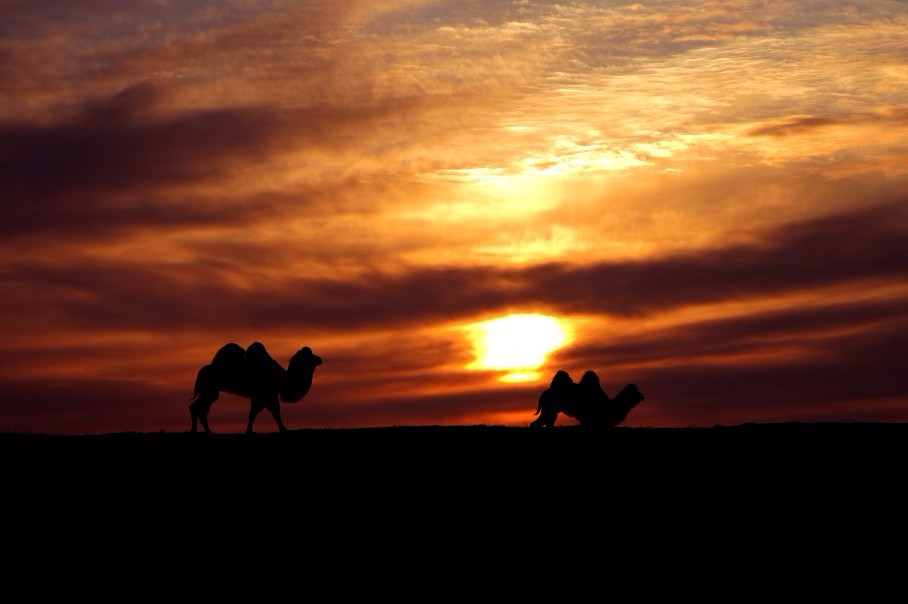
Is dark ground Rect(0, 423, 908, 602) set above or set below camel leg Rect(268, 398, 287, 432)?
below

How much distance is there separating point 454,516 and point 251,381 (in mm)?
10147

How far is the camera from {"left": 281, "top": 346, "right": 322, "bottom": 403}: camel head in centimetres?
3291

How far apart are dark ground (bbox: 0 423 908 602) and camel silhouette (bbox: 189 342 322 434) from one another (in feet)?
5.32

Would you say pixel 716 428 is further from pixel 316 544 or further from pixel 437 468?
pixel 316 544

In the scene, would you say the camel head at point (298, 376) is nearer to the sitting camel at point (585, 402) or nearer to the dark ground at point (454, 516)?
the dark ground at point (454, 516)

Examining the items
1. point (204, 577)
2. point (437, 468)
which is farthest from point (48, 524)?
point (437, 468)

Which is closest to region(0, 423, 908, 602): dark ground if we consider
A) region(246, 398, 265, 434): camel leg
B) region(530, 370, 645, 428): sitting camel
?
region(246, 398, 265, 434): camel leg

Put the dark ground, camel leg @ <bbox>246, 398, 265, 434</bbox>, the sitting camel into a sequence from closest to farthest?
1. the dark ground
2. camel leg @ <bbox>246, 398, 265, 434</bbox>
3. the sitting camel

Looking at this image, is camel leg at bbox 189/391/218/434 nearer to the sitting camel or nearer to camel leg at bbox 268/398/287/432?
camel leg at bbox 268/398/287/432

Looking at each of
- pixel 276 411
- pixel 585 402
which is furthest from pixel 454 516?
pixel 585 402

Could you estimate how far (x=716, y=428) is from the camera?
1318 inches

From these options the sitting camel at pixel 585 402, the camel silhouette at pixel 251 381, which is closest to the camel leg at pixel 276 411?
the camel silhouette at pixel 251 381

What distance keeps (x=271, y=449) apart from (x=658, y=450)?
9.26 metres

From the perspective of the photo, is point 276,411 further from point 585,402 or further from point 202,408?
point 585,402
